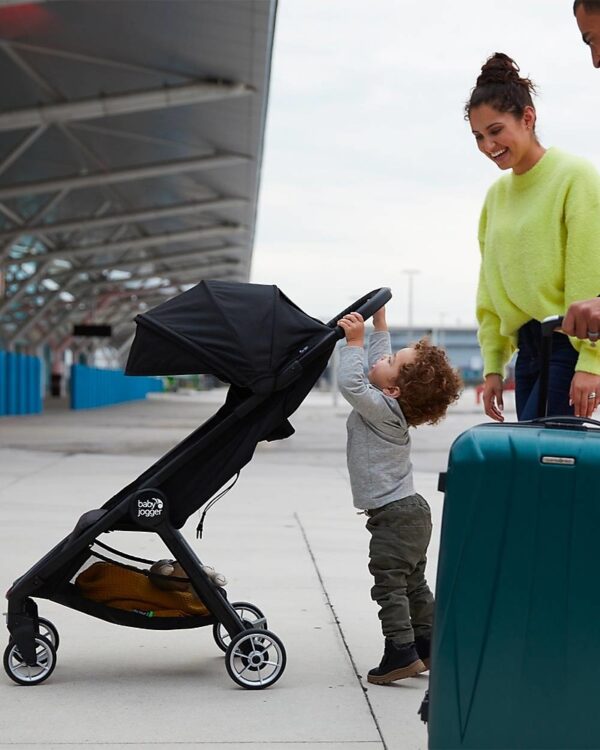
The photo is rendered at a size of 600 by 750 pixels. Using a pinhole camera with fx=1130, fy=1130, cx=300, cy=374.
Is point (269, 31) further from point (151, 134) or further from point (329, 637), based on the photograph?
point (329, 637)

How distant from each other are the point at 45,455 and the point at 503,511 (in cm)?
1188

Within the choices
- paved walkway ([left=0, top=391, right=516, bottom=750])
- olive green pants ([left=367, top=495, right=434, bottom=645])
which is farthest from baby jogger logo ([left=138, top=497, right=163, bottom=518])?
olive green pants ([left=367, top=495, right=434, bottom=645])

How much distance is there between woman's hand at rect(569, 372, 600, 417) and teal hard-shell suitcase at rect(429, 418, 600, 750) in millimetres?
430

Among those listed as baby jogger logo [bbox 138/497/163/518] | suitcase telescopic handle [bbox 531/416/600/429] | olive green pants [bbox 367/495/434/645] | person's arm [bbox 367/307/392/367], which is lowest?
olive green pants [bbox 367/495/434/645]

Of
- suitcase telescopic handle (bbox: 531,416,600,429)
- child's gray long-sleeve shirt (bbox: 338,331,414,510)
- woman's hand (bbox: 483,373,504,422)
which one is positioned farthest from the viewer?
child's gray long-sleeve shirt (bbox: 338,331,414,510)

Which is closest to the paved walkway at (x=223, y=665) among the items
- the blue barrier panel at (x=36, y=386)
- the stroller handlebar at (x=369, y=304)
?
the stroller handlebar at (x=369, y=304)

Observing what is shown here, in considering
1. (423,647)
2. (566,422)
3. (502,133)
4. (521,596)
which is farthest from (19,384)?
(521,596)

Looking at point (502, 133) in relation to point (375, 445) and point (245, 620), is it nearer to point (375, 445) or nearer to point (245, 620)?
point (375, 445)

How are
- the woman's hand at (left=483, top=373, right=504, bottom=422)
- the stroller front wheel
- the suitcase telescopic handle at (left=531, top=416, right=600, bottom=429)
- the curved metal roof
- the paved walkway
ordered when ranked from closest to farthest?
the suitcase telescopic handle at (left=531, top=416, right=600, bottom=429) → the paved walkway → the woman's hand at (left=483, top=373, right=504, bottom=422) → the stroller front wheel → the curved metal roof

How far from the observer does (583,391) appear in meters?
2.89

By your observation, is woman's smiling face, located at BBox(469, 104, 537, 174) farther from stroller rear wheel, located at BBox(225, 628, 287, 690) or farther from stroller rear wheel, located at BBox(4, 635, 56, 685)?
stroller rear wheel, located at BBox(4, 635, 56, 685)

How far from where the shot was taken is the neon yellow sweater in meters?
3.11

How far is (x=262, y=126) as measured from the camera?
21.2m

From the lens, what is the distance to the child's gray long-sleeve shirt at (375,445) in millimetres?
3496
